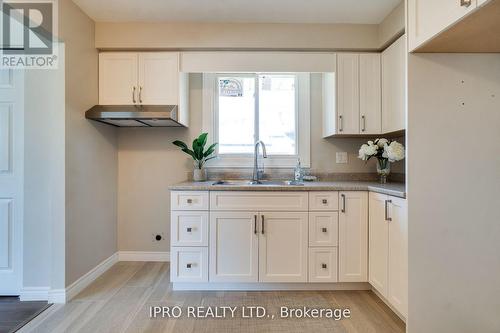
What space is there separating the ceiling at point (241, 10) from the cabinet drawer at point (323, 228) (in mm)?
1788

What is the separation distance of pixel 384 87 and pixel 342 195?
1.14m

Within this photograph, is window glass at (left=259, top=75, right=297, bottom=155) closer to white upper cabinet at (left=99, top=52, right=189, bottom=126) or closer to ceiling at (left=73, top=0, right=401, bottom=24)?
ceiling at (left=73, top=0, right=401, bottom=24)

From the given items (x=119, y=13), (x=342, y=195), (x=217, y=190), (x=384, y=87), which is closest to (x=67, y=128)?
(x=119, y=13)

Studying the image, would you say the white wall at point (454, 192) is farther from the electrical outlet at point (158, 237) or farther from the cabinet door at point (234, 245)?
the electrical outlet at point (158, 237)

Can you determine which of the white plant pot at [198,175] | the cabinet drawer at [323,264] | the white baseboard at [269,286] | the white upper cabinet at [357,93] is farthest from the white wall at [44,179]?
the white upper cabinet at [357,93]

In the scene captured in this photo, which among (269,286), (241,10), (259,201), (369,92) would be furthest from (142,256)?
(369,92)

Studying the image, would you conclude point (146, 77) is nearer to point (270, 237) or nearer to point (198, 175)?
point (198, 175)

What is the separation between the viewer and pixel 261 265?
2.15m

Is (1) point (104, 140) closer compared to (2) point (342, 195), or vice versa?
(2) point (342, 195)

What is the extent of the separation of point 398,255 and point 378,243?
0.86 ft

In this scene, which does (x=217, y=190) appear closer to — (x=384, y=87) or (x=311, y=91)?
(x=311, y=91)

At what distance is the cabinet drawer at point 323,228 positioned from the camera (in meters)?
2.15

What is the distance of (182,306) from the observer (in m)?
1.95

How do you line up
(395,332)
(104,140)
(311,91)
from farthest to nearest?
(311,91) → (104,140) → (395,332)
